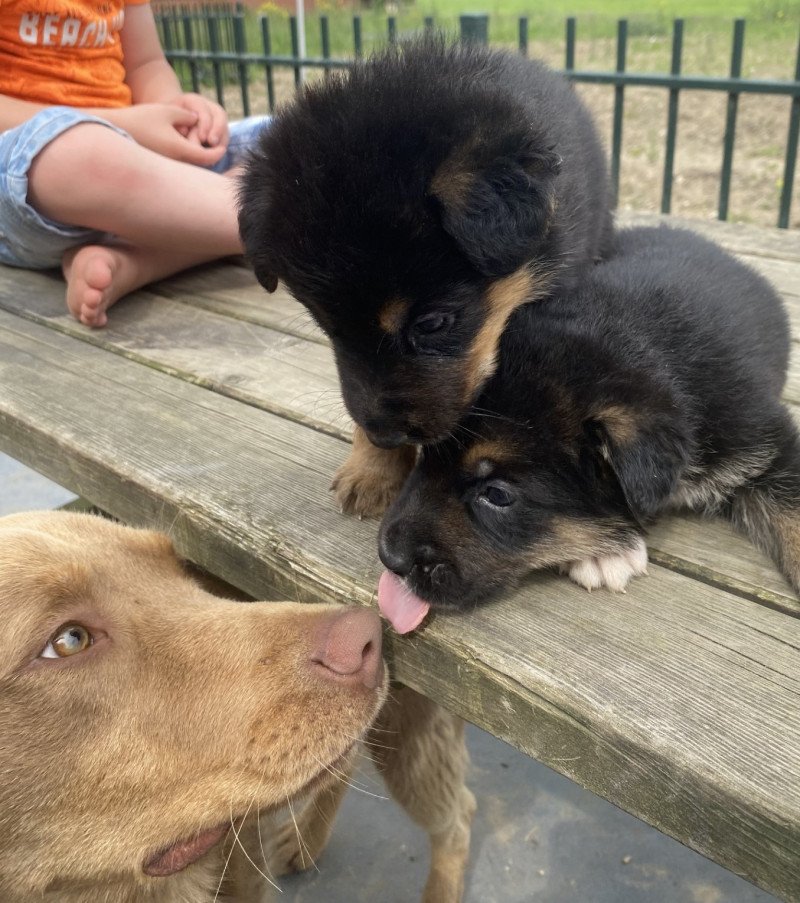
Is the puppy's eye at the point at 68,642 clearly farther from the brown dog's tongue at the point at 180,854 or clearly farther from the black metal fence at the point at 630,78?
the black metal fence at the point at 630,78

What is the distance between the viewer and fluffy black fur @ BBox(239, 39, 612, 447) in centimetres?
194

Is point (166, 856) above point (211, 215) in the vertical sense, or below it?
below

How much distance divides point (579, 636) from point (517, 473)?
0.40m

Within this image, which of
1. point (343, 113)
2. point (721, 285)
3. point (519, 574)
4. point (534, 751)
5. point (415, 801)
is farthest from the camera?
point (415, 801)

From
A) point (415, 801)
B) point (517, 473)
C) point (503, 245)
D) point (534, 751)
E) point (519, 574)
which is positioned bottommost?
point (415, 801)

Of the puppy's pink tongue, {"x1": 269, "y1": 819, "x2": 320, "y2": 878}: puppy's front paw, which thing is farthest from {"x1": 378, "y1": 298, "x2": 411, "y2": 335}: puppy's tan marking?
{"x1": 269, "y1": 819, "x2": 320, "y2": 878}: puppy's front paw

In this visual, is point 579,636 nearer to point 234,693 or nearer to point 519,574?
point 519,574

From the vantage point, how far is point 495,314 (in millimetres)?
2090

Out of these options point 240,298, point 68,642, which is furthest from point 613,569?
point 240,298

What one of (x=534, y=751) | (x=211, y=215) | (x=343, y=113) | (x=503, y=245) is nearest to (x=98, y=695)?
(x=534, y=751)

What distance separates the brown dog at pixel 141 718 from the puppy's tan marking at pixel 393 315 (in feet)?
2.12

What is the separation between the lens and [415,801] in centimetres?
259

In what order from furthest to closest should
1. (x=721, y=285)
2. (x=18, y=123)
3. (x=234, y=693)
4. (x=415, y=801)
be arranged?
(x=18, y=123)
(x=415, y=801)
(x=721, y=285)
(x=234, y=693)

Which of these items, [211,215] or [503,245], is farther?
[211,215]
